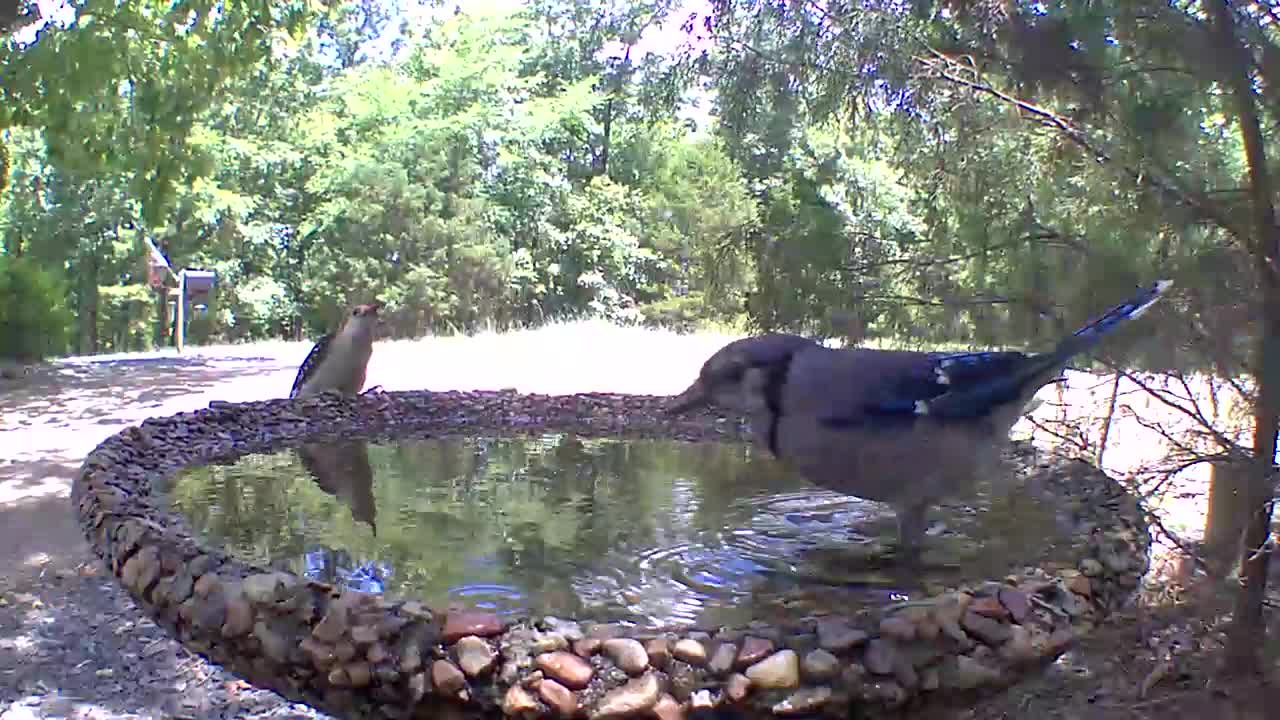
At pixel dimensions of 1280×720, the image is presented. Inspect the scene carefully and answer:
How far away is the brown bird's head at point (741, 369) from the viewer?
2.39 m

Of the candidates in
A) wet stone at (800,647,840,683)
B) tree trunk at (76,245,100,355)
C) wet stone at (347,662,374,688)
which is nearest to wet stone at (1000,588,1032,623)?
wet stone at (800,647,840,683)

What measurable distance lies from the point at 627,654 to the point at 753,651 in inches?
8.1

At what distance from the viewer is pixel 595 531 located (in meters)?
2.94

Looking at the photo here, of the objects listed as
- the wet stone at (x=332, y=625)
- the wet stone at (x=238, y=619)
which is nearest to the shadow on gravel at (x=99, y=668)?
the wet stone at (x=238, y=619)

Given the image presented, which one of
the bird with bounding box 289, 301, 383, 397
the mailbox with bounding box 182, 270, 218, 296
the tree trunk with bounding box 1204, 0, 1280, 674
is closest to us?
the tree trunk with bounding box 1204, 0, 1280, 674

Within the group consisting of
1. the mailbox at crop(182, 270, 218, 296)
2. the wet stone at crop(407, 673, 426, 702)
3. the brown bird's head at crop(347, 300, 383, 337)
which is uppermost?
the mailbox at crop(182, 270, 218, 296)

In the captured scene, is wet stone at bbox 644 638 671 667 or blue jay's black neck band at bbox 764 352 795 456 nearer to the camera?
wet stone at bbox 644 638 671 667

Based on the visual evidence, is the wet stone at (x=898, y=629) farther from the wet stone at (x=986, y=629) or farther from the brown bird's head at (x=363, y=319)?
the brown bird's head at (x=363, y=319)

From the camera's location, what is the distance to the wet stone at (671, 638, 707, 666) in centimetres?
171

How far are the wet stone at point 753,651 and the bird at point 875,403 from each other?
0.69 metres

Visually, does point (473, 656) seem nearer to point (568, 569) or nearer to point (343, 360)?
point (568, 569)

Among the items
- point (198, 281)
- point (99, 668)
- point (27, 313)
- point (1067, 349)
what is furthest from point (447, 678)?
point (198, 281)

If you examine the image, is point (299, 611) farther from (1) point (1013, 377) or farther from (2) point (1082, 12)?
(2) point (1082, 12)

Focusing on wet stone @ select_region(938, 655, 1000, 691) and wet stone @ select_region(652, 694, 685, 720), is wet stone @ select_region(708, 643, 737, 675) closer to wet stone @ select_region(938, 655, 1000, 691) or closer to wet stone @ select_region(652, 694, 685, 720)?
wet stone @ select_region(652, 694, 685, 720)
